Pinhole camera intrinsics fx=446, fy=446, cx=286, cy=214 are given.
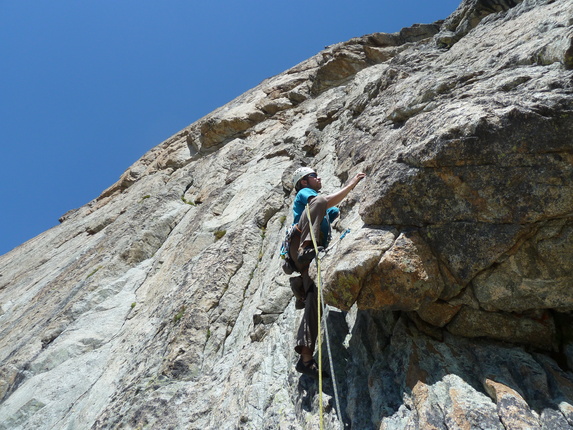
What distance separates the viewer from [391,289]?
227 inches

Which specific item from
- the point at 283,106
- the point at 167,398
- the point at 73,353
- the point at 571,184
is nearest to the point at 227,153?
the point at 283,106

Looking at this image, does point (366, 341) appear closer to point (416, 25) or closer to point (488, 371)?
point (488, 371)

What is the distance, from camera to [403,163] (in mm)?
6543

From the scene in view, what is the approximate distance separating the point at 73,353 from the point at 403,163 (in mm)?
10276

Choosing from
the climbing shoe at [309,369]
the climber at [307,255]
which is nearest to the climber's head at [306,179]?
the climber at [307,255]

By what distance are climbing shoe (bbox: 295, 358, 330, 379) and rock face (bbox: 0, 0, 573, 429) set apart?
0.22m

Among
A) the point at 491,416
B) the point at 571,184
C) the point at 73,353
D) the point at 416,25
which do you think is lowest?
the point at 491,416

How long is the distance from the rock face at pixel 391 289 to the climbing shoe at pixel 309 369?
8.6 inches

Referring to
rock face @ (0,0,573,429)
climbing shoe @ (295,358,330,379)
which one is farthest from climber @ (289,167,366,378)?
rock face @ (0,0,573,429)

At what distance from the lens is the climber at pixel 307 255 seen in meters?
6.90

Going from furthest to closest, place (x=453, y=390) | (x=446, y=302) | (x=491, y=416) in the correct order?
(x=446, y=302), (x=453, y=390), (x=491, y=416)

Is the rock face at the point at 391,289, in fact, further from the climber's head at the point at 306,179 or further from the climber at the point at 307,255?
the climber's head at the point at 306,179

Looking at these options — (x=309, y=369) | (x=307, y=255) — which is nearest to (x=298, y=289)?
(x=307, y=255)

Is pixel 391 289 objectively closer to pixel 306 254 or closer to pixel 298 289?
pixel 306 254
